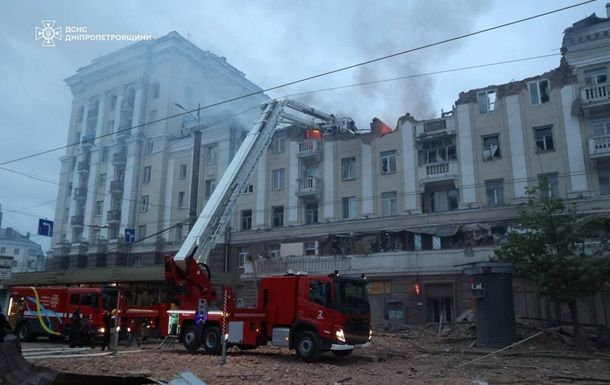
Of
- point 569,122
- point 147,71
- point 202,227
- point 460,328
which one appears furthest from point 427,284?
point 147,71

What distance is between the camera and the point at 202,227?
23828 millimetres

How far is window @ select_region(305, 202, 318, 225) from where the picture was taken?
38.9 metres

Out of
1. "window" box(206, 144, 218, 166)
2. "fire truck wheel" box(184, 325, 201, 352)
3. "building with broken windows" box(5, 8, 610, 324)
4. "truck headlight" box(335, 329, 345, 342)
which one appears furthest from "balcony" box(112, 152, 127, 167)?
"truck headlight" box(335, 329, 345, 342)

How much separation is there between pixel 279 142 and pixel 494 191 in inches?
700

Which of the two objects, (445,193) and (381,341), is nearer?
(381,341)

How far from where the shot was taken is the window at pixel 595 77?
30266mm

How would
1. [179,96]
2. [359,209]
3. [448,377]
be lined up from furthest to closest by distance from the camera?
[179,96] < [359,209] < [448,377]

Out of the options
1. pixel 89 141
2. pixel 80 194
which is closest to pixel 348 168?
pixel 80 194

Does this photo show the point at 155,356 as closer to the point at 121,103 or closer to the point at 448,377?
the point at 448,377

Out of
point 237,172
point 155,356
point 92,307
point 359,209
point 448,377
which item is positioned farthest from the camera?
point 359,209

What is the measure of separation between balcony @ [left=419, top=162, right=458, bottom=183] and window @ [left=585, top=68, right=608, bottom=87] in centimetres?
925

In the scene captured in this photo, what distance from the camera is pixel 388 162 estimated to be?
36594 millimetres

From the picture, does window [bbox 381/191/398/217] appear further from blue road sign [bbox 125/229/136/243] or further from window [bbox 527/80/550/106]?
blue road sign [bbox 125/229/136/243]

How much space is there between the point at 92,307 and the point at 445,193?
76.1 feet
